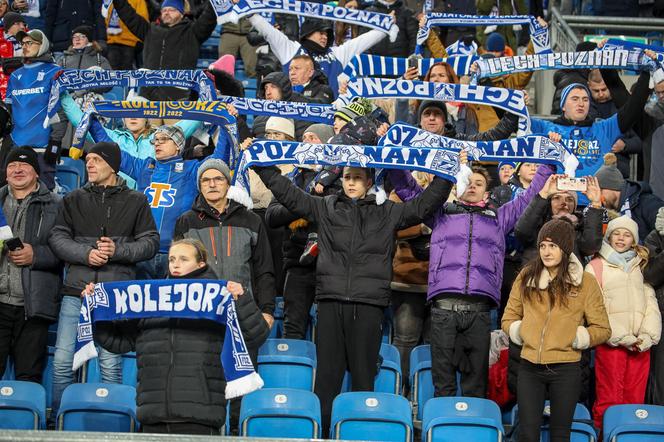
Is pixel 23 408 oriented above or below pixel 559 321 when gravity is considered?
below

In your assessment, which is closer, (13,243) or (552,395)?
(552,395)

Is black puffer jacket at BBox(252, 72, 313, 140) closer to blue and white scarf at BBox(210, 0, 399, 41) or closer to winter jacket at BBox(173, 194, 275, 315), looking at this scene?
blue and white scarf at BBox(210, 0, 399, 41)

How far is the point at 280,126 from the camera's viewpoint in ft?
30.7

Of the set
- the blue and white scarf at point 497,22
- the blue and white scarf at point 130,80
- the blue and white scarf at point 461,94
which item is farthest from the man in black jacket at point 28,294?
the blue and white scarf at point 497,22

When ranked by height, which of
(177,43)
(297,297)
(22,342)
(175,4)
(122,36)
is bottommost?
(22,342)

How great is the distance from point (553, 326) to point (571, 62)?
3199 millimetres

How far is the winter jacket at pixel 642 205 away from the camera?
31.1 ft

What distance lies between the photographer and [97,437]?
369 cm

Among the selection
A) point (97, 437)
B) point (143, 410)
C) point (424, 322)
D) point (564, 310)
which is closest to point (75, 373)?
point (143, 410)

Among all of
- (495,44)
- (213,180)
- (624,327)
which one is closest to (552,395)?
(624,327)

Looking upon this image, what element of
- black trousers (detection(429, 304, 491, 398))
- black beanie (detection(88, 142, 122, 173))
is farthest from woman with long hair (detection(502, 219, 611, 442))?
black beanie (detection(88, 142, 122, 173))

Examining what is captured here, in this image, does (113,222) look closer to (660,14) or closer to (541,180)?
(541,180)

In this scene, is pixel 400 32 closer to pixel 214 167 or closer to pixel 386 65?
pixel 386 65

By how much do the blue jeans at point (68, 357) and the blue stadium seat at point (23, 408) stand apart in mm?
389
